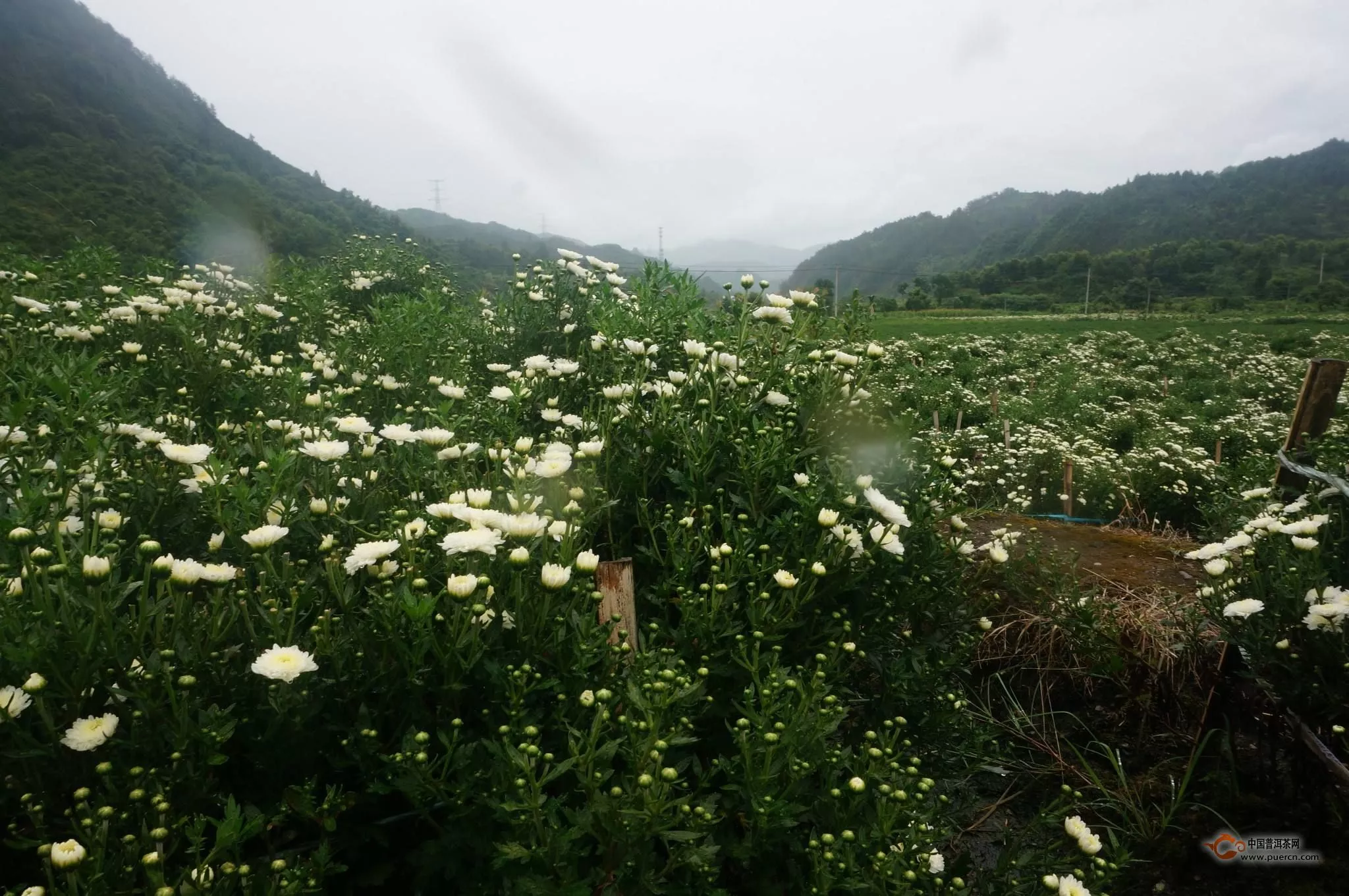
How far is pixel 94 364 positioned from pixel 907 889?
282 cm

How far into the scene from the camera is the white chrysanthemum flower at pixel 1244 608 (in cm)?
231

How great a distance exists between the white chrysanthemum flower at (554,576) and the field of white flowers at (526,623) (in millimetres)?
21

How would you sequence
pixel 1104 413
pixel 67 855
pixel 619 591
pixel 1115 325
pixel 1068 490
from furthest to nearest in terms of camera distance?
pixel 1115 325 < pixel 1104 413 < pixel 1068 490 < pixel 619 591 < pixel 67 855

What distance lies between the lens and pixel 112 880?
1224mm

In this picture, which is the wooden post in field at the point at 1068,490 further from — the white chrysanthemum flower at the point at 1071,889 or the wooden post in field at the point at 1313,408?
the white chrysanthemum flower at the point at 1071,889

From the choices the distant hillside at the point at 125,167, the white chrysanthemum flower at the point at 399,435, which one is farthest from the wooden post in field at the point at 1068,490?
the distant hillside at the point at 125,167

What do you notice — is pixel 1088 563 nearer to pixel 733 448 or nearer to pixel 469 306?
pixel 733 448

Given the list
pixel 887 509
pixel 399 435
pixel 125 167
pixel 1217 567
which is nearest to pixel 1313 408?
pixel 1217 567

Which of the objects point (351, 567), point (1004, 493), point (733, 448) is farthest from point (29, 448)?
point (1004, 493)

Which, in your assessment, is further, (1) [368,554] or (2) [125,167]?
(2) [125,167]

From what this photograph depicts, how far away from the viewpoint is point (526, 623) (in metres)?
1.68

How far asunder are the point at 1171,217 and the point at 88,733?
8567 cm

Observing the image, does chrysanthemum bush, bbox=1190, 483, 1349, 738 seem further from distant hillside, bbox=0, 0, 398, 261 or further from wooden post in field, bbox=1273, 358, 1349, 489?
distant hillside, bbox=0, 0, 398, 261

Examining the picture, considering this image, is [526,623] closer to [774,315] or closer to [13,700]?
[13,700]
